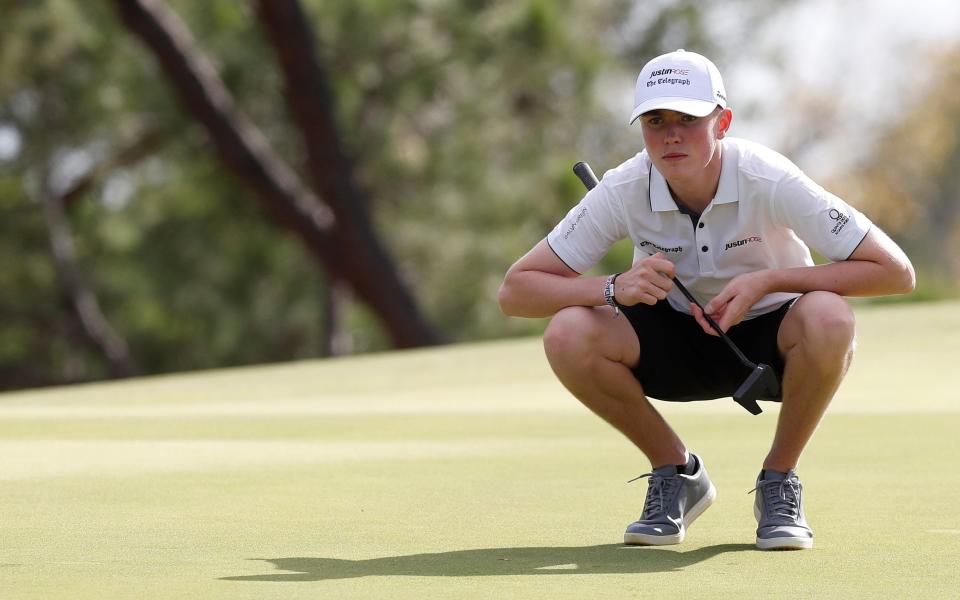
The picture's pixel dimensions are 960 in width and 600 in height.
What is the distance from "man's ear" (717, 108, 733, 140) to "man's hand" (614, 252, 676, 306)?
388 mm

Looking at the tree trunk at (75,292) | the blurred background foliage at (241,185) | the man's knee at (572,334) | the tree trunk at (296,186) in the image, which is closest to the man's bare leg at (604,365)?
the man's knee at (572,334)

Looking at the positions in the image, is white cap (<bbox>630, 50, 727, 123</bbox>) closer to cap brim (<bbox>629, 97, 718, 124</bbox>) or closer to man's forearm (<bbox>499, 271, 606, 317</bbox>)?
cap brim (<bbox>629, 97, 718, 124</bbox>)

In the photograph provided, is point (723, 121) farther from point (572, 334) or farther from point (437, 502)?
point (437, 502)

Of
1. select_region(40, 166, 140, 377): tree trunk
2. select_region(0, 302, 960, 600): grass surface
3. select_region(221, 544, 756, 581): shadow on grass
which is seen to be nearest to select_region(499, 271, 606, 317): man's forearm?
select_region(0, 302, 960, 600): grass surface

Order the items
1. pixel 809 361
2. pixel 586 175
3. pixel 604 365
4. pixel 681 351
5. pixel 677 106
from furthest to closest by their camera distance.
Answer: pixel 586 175
pixel 681 351
pixel 604 365
pixel 809 361
pixel 677 106

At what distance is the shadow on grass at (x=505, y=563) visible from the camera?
4.01m

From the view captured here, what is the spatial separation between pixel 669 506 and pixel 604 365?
439 mm

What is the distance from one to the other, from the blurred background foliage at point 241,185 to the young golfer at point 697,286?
1846 cm

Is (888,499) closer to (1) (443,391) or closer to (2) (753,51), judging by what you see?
(1) (443,391)

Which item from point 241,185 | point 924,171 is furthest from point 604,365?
point 924,171

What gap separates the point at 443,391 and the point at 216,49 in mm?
13954

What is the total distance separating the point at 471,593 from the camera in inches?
145

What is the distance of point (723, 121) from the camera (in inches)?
183

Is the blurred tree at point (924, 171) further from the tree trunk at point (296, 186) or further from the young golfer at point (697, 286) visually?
the young golfer at point (697, 286)
